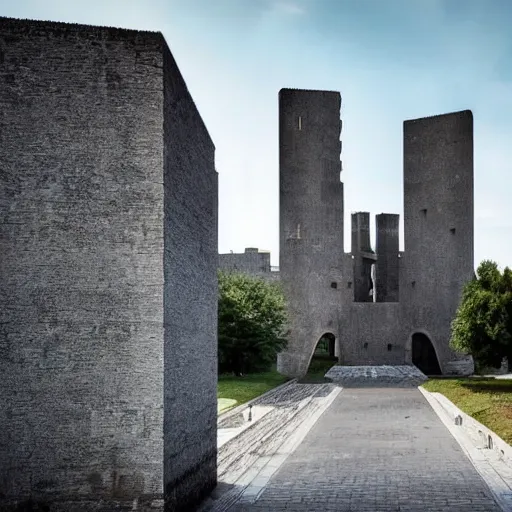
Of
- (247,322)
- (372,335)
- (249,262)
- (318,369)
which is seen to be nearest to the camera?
(247,322)

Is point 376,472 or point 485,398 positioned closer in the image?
point 376,472

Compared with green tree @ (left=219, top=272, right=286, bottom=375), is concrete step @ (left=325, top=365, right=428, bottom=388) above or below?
below

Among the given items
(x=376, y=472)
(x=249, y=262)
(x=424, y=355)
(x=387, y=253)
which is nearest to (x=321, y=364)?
(x=424, y=355)

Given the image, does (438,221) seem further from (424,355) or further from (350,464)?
(350,464)

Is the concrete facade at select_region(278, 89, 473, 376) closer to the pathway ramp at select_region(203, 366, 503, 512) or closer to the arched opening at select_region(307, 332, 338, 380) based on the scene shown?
the arched opening at select_region(307, 332, 338, 380)

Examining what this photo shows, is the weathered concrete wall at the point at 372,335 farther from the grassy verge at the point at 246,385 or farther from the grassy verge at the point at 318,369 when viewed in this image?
the grassy verge at the point at 246,385

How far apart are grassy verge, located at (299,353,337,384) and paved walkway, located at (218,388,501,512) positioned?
477 inches

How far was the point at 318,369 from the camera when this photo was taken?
3491 centimetres

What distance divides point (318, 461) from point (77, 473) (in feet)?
18.7

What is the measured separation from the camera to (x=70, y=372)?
285 inches

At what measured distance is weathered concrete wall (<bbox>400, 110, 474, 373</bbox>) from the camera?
107ft

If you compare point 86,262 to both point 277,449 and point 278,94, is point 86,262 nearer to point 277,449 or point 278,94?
point 277,449

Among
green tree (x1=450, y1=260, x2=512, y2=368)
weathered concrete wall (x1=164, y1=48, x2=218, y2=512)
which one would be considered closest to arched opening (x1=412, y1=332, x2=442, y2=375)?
green tree (x1=450, y1=260, x2=512, y2=368)

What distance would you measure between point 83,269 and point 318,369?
93.6 feet
